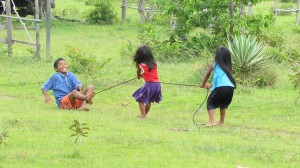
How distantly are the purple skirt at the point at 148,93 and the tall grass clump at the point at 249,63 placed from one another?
3.63 meters

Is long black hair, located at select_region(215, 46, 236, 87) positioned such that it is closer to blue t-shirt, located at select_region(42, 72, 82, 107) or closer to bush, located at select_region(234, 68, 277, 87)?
blue t-shirt, located at select_region(42, 72, 82, 107)

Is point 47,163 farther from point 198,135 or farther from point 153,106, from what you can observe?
point 153,106

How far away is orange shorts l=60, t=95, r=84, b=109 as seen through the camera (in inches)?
469

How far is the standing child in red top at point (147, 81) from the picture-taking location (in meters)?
11.3

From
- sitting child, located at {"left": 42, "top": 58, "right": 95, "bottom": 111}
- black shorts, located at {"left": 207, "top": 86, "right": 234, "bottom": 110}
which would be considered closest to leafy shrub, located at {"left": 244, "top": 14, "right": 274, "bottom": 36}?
sitting child, located at {"left": 42, "top": 58, "right": 95, "bottom": 111}

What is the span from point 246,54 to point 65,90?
175 inches

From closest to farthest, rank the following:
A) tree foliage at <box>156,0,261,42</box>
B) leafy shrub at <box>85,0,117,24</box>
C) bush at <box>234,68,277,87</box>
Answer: bush at <box>234,68,277,87</box> → tree foliage at <box>156,0,261,42</box> → leafy shrub at <box>85,0,117,24</box>

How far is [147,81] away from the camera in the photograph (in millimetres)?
11445

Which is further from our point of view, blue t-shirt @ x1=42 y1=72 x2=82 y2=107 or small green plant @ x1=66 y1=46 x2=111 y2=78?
small green plant @ x1=66 y1=46 x2=111 y2=78

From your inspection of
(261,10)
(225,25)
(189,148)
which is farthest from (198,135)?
(261,10)

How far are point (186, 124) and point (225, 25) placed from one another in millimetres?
7303

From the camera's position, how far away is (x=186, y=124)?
10664 mm

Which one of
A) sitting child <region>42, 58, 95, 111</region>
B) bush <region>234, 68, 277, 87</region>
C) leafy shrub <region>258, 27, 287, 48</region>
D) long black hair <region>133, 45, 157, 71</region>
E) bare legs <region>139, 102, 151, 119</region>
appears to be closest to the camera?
bare legs <region>139, 102, 151, 119</region>

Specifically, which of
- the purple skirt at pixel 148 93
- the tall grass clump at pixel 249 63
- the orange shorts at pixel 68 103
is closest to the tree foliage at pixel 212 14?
the tall grass clump at pixel 249 63
